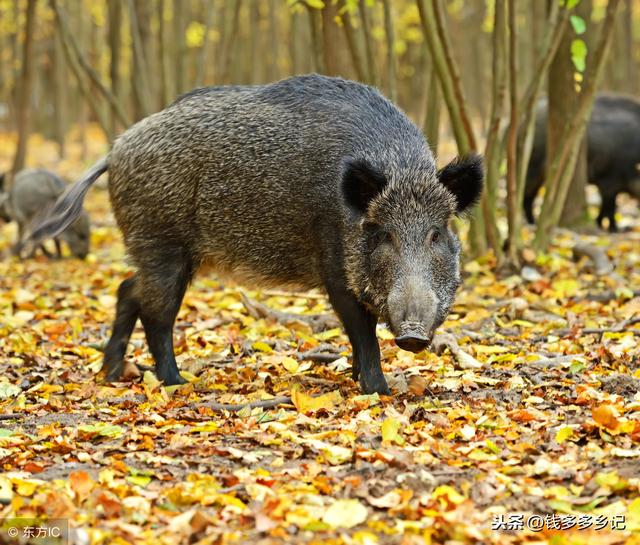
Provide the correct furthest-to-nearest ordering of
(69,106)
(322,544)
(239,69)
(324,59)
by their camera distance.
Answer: (69,106), (239,69), (324,59), (322,544)

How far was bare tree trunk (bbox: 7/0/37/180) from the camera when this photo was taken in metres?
13.3

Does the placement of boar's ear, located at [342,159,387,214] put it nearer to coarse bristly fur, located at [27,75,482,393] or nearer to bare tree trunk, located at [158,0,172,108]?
coarse bristly fur, located at [27,75,482,393]

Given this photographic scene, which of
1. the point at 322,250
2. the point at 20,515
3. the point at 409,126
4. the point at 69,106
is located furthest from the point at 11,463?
the point at 69,106

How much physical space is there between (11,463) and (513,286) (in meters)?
5.42

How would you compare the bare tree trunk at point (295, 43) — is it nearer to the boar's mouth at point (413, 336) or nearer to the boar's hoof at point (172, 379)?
the boar's hoof at point (172, 379)

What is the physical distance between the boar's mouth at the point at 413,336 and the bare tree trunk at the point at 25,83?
10073mm

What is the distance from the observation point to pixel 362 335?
5.61 m

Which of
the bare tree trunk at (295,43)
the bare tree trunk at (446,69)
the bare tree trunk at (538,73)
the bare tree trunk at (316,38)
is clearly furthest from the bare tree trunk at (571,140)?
the bare tree trunk at (295,43)

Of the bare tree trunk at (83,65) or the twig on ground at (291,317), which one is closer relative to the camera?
the twig on ground at (291,317)

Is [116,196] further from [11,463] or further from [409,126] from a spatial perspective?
[11,463]

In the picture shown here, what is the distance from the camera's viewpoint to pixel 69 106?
38.5m

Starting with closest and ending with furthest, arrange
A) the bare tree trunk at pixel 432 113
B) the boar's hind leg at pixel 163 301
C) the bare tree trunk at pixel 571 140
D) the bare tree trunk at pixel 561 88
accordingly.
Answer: the boar's hind leg at pixel 163 301 < the bare tree trunk at pixel 571 140 < the bare tree trunk at pixel 432 113 < the bare tree trunk at pixel 561 88

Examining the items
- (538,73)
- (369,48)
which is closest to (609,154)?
(538,73)

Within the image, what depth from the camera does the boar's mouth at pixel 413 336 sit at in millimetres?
4836
